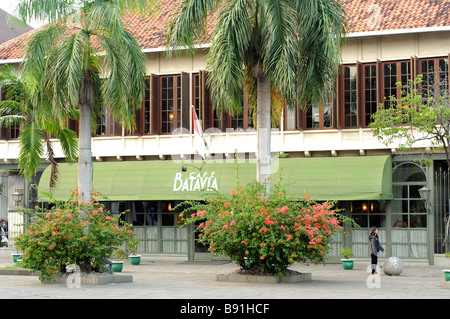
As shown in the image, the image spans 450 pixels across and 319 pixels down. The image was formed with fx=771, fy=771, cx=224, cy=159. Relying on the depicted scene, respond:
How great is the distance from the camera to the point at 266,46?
21.2 m

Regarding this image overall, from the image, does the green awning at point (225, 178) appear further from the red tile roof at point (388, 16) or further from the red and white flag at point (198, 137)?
the red tile roof at point (388, 16)

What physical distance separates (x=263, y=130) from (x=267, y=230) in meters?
3.23

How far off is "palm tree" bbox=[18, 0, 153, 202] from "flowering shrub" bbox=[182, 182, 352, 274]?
359 cm

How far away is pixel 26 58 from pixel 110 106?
2.52m

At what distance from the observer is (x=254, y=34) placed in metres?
21.7

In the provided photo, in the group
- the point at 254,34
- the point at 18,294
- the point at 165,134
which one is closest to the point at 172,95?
the point at 165,134

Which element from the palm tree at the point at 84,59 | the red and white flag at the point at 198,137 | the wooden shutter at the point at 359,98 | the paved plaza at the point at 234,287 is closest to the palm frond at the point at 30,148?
the paved plaza at the point at 234,287

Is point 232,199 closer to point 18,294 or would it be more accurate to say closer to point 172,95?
point 18,294

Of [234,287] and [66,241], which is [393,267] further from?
[66,241]

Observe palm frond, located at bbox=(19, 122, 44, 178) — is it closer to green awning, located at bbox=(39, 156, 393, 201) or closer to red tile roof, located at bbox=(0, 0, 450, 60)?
green awning, located at bbox=(39, 156, 393, 201)

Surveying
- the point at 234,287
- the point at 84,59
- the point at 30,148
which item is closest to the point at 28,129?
the point at 30,148

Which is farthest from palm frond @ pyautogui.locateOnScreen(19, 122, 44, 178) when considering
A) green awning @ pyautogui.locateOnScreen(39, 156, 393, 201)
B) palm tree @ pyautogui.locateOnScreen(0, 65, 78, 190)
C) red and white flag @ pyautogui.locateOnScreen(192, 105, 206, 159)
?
red and white flag @ pyautogui.locateOnScreen(192, 105, 206, 159)

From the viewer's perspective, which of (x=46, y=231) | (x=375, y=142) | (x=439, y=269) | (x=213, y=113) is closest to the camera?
(x=46, y=231)

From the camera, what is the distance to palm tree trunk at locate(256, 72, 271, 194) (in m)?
21.5
